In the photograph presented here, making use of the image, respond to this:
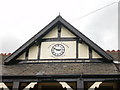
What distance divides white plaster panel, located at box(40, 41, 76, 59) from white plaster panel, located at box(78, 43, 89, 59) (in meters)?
0.25

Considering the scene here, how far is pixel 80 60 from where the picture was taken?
1211 cm

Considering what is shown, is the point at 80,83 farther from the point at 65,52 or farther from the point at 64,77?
the point at 65,52

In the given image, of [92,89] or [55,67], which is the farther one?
[55,67]

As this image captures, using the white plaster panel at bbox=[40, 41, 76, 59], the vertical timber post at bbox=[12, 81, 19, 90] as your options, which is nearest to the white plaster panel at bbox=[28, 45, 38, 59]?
the white plaster panel at bbox=[40, 41, 76, 59]

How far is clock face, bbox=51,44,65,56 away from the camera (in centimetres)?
1257

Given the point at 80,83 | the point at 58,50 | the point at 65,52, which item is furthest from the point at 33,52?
the point at 80,83

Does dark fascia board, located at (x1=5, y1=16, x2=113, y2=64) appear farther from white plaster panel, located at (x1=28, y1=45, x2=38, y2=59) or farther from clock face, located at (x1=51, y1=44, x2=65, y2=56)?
clock face, located at (x1=51, y1=44, x2=65, y2=56)

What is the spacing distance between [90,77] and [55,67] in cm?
207

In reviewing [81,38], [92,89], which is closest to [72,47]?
[81,38]

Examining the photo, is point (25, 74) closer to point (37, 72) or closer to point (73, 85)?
point (37, 72)

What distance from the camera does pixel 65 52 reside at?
12.5 metres

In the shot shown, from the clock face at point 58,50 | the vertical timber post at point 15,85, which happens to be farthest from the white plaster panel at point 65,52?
the vertical timber post at point 15,85

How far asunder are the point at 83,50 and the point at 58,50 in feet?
4.22

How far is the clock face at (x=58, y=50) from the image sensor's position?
12569 millimetres
